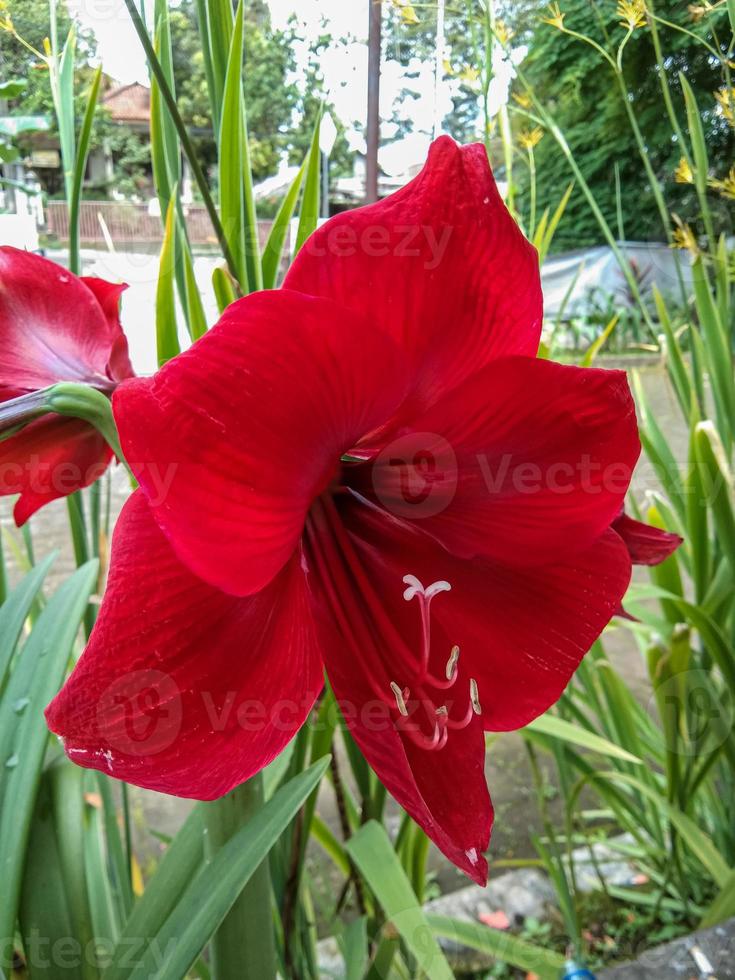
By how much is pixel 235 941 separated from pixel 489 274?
0.29m

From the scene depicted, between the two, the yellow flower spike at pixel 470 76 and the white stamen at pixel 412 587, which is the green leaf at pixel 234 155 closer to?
the white stamen at pixel 412 587

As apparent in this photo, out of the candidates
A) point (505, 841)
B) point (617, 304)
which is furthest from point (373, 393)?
point (617, 304)

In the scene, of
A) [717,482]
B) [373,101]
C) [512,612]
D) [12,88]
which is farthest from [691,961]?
[12,88]

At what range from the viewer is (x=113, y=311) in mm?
351

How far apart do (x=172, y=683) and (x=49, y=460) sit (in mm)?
148

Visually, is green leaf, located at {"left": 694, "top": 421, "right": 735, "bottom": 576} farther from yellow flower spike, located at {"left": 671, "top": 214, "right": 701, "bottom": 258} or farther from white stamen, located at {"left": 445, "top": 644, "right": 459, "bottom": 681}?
white stamen, located at {"left": 445, "top": 644, "right": 459, "bottom": 681}

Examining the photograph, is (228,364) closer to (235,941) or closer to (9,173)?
(235,941)

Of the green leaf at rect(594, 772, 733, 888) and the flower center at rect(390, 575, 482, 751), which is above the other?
the flower center at rect(390, 575, 482, 751)

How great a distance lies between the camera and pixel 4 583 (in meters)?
0.54

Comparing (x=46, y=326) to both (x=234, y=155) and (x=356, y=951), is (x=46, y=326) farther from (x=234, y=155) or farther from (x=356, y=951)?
(x=356, y=951)

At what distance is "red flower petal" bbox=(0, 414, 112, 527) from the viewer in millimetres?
309

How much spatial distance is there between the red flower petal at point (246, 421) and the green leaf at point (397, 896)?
1.11 feet

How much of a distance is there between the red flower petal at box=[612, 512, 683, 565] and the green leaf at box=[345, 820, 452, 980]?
0.28 meters
